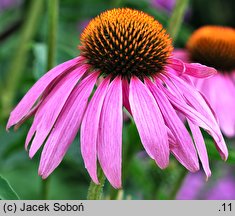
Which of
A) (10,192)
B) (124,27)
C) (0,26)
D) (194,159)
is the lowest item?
(0,26)

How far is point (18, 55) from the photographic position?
5.11ft

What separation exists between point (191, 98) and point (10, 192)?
0.31m

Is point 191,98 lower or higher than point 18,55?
higher

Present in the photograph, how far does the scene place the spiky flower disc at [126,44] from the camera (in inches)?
38.4

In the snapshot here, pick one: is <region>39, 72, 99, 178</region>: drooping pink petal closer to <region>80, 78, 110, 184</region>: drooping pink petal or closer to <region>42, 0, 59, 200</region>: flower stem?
<region>80, 78, 110, 184</region>: drooping pink petal

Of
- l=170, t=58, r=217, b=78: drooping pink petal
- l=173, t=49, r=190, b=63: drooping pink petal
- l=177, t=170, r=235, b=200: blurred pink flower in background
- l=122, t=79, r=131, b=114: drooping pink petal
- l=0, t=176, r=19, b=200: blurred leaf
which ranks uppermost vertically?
l=170, t=58, r=217, b=78: drooping pink petal

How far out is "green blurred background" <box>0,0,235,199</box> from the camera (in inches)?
56.8

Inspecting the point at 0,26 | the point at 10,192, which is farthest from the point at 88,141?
the point at 0,26

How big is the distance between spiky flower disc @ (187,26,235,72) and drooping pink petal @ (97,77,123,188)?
678mm

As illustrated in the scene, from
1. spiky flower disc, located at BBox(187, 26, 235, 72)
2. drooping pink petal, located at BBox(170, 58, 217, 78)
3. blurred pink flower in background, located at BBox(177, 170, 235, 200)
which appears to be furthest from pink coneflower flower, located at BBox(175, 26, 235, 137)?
blurred pink flower in background, located at BBox(177, 170, 235, 200)

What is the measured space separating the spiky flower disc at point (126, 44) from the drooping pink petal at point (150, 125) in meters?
0.11
